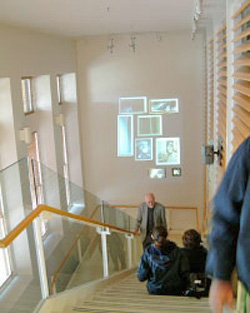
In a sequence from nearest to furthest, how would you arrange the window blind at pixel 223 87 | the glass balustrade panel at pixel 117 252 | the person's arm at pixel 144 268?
the person's arm at pixel 144 268, the window blind at pixel 223 87, the glass balustrade panel at pixel 117 252

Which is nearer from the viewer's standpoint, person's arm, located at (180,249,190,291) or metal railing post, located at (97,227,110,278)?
person's arm, located at (180,249,190,291)

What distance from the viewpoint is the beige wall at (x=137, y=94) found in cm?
765

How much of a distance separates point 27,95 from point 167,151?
11.0 feet

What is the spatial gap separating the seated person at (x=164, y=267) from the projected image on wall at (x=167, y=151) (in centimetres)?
482

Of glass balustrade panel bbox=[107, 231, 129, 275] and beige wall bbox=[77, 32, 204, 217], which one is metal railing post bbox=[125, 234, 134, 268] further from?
beige wall bbox=[77, 32, 204, 217]

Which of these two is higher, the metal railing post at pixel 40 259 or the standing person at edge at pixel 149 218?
the metal railing post at pixel 40 259

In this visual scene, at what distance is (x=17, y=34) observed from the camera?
515cm

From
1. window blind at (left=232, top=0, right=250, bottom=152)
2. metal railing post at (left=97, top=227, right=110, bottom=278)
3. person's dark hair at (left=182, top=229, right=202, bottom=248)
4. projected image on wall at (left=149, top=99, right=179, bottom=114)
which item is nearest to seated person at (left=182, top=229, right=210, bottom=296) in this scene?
person's dark hair at (left=182, top=229, right=202, bottom=248)

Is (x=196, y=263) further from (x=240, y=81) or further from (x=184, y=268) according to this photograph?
(x=240, y=81)

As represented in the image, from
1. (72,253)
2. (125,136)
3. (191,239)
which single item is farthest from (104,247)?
(125,136)

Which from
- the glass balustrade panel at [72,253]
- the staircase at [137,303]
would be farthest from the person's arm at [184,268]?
the glass balustrade panel at [72,253]

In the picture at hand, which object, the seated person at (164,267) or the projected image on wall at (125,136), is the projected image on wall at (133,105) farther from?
the seated person at (164,267)

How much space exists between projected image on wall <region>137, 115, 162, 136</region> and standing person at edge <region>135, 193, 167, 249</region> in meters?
2.61

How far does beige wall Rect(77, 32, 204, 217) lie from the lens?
7648mm
